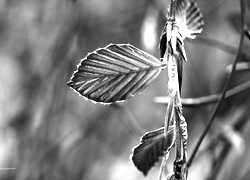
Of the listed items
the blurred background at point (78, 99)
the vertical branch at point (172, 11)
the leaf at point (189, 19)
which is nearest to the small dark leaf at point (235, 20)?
the blurred background at point (78, 99)

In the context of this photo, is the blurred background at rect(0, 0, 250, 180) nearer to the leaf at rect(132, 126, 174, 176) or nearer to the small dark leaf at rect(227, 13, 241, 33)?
the small dark leaf at rect(227, 13, 241, 33)

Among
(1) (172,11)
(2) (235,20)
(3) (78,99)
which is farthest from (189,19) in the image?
A: (3) (78,99)

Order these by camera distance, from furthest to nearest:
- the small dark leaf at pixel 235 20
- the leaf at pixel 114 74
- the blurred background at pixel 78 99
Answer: the blurred background at pixel 78 99 → the small dark leaf at pixel 235 20 → the leaf at pixel 114 74

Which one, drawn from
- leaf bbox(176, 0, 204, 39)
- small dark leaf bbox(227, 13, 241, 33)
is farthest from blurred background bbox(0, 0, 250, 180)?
leaf bbox(176, 0, 204, 39)

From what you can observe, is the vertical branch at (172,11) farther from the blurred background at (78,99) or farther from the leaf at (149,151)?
the blurred background at (78,99)

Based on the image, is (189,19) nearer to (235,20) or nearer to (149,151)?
(149,151)

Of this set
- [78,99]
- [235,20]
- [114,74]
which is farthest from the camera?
[78,99]
